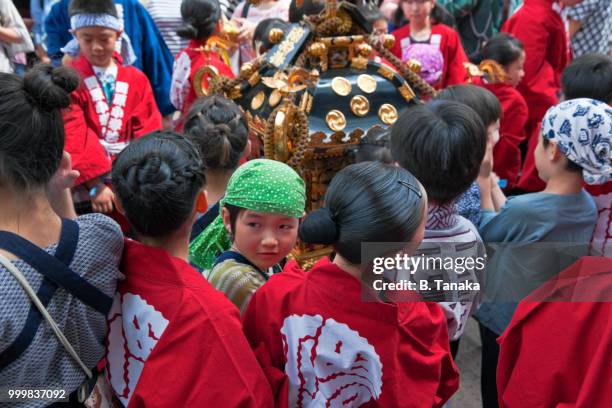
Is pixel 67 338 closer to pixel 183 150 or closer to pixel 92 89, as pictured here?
pixel 183 150

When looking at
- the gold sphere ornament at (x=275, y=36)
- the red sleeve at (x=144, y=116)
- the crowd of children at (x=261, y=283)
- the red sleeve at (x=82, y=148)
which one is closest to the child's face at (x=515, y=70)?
the gold sphere ornament at (x=275, y=36)

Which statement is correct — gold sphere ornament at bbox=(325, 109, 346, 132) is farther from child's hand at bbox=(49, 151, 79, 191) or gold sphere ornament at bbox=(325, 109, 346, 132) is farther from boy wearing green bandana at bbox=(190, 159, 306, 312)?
child's hand at bbox=(49, 151, 79, 191)

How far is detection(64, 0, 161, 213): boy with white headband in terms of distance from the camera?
2.23m

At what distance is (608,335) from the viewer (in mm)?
1021

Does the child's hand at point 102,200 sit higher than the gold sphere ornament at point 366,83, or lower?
lower

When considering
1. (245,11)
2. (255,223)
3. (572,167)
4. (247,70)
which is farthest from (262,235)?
(245,11)

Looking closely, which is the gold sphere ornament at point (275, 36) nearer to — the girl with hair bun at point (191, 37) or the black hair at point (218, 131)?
the black hair at point (218, 131)

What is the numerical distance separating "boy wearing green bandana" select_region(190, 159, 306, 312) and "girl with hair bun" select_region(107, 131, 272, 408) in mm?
176

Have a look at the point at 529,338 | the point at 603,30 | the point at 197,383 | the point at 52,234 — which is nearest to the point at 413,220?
the point at 529,338

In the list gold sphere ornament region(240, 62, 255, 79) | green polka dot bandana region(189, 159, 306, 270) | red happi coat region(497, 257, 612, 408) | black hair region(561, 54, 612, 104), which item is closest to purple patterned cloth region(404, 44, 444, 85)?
black hair region(561, 54, 612, 104)

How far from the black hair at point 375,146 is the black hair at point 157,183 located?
0.80 metres

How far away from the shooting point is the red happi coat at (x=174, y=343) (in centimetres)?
99

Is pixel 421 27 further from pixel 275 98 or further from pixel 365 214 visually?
pixel 365 214

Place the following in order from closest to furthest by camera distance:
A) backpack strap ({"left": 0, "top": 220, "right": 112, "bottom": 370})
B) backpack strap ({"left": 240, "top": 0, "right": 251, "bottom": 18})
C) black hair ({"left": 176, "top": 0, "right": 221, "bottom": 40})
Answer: backpack strap ({"left": 0, "top": 220, "right": 112, "bottom": 370}) < black hair ({"left": 176, "top": 0, "right": 221, "bottom": 40}) < backpack strap ({"left": 240, "top": 0, "right": 251, "bottom": 18})
